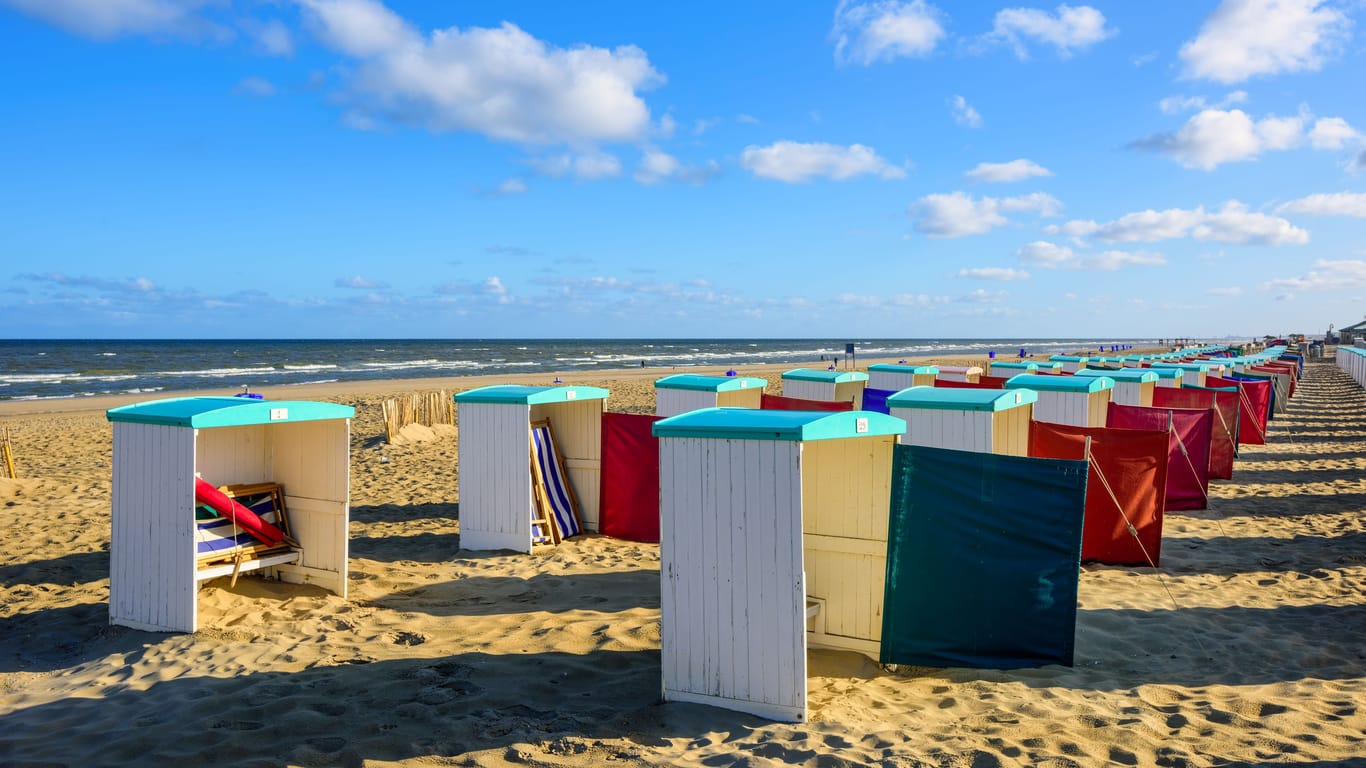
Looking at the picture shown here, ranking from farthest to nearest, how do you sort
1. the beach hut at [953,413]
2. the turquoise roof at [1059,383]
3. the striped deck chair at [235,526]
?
the turquoise roof at [1059,383]
the beach hut at [953,413]
the striped deck chair at [235,526]

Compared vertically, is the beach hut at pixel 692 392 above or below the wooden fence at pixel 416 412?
above

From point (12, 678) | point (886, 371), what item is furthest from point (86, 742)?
point (886, 371)

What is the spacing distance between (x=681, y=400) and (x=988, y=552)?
6.28m

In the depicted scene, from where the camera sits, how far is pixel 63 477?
14.3 meters

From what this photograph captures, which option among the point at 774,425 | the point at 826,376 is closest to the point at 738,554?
the point at 774,425

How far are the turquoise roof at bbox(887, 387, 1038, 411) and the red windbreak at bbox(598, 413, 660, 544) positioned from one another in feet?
9.97

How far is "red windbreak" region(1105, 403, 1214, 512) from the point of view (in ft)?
40.2

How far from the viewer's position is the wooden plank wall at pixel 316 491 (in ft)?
27.2

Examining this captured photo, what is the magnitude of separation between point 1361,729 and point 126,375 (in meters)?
52.2

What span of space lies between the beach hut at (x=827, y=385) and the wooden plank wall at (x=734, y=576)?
10.1 meters

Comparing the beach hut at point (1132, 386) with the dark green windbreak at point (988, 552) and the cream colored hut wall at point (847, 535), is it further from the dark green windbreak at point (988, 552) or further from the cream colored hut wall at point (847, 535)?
the dark green windbreak at point (988, 552)

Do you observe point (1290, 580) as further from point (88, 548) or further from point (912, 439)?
point (88, 548)

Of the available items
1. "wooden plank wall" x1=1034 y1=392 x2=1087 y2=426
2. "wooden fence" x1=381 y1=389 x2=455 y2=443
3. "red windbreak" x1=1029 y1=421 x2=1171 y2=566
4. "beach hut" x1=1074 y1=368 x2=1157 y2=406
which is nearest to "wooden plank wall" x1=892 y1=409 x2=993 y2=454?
"red windbreak" x1=1029 y1=421 x2=1171 y2=566

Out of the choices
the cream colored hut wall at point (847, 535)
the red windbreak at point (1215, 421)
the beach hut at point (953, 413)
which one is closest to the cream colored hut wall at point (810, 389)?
the red windbreak at point (1215, 421)
